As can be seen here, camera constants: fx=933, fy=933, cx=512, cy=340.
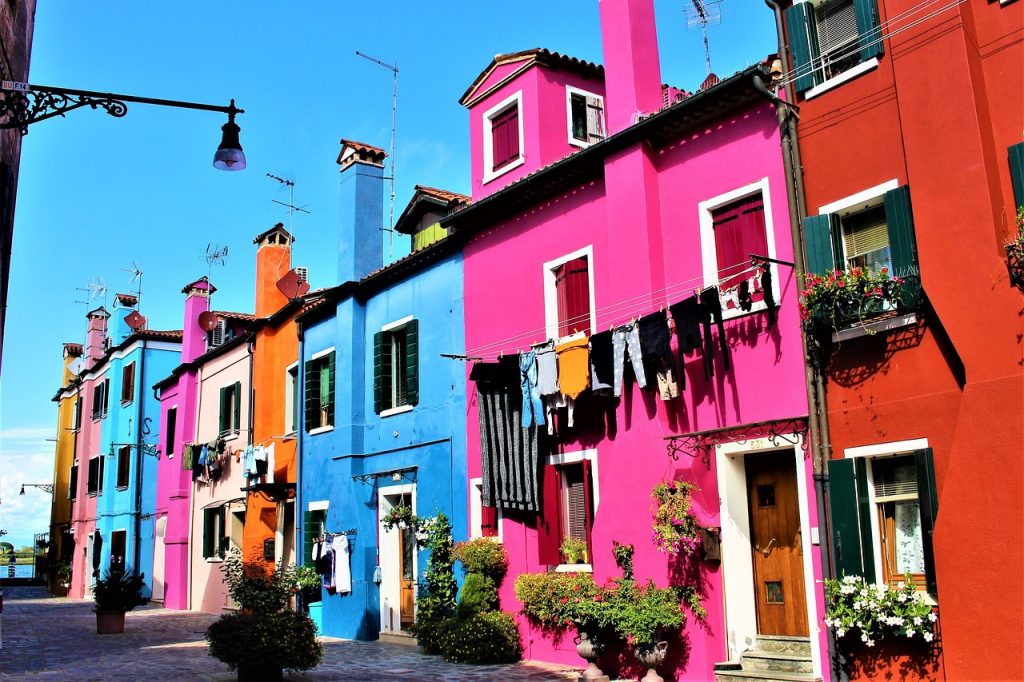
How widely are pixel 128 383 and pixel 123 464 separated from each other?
9.71 feet

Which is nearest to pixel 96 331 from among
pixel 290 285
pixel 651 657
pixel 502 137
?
pixel 290 285

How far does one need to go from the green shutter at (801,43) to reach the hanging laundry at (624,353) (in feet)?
11.8

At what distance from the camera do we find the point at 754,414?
36.2ft

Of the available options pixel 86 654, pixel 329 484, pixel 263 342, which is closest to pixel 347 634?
pixel 329 484

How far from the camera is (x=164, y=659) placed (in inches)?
587

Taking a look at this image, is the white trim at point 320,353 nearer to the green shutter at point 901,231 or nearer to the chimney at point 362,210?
the chimney at point 362,210

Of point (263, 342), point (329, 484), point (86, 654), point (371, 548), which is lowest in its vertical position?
point (86, 654)

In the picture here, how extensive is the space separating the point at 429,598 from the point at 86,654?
608 cm

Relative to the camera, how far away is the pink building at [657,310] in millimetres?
10930

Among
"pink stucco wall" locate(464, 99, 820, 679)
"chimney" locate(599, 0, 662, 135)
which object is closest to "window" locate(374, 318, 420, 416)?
"pink stucco wall" locate(464, 99, 820, 679)

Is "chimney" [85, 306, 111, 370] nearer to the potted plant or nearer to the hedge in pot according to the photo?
the potted plant

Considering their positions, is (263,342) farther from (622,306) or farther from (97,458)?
(97,458)

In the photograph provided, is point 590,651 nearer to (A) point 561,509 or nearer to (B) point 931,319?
(A) point 561,509

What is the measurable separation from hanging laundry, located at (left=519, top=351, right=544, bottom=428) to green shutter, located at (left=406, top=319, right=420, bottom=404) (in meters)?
3.83
